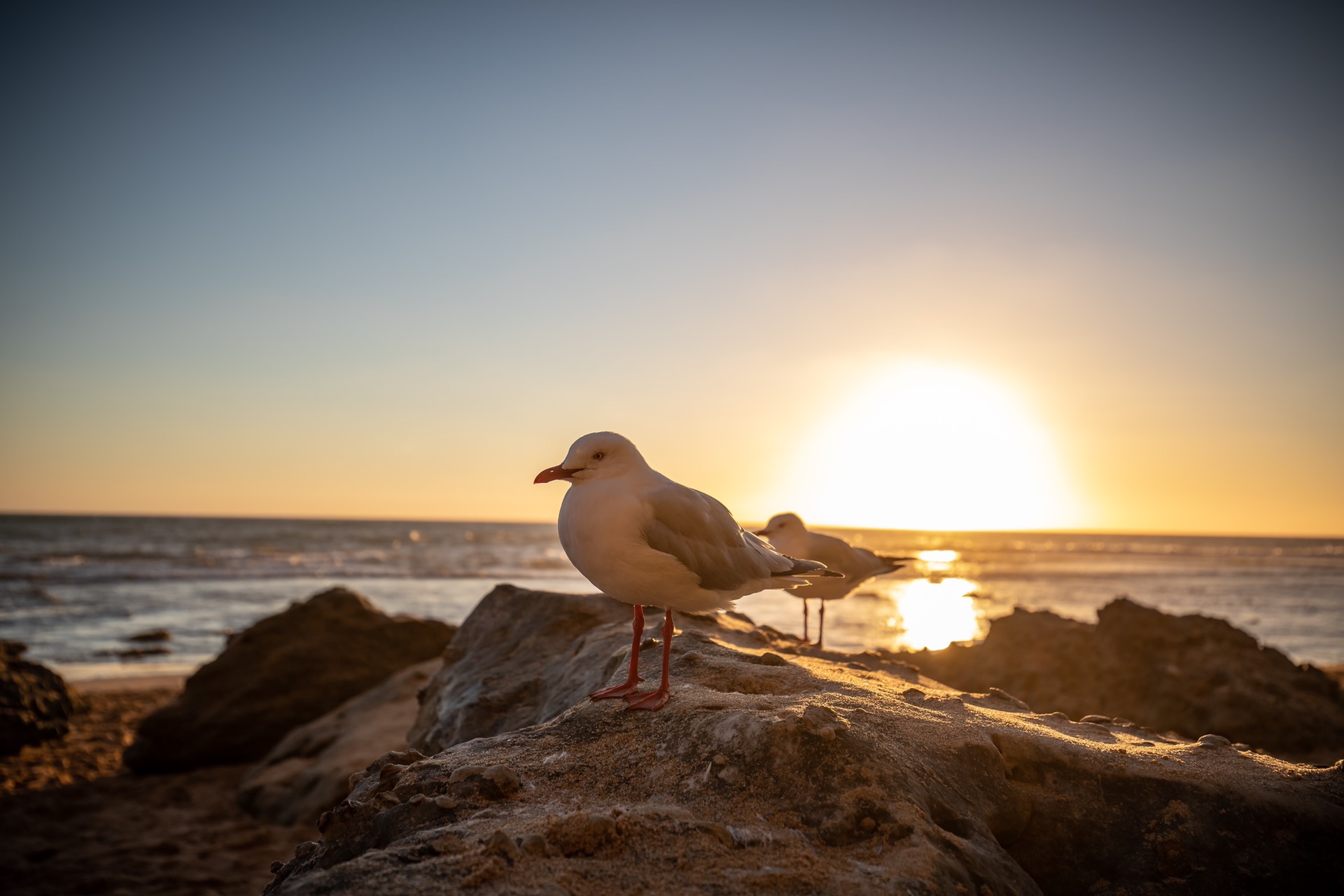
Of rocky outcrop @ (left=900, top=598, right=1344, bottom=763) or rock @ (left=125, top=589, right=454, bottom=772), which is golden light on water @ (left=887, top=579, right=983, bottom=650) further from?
rock @ (left=125, top=589, right=454, bottom=772)

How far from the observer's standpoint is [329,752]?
6902 millimetres

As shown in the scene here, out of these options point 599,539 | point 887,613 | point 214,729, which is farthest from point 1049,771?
point 887,613

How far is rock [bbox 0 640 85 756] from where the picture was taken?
8461 mm

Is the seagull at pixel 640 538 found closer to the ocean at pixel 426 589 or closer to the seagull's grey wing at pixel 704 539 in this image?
the seagull's grey wing at pixel 704 539

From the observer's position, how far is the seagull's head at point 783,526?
768cm

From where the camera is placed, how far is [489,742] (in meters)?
3.14

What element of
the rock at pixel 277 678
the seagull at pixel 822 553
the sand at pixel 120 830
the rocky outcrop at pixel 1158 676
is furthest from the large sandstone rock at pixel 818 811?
the rock at pixel 277 678

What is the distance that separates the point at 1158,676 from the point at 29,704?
35.9 feet

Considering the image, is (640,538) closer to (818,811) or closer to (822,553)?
(818,811)

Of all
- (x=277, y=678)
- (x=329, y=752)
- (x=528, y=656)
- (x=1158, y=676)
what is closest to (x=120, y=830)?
(x=329, y=752)

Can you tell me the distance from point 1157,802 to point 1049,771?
331 millimetres

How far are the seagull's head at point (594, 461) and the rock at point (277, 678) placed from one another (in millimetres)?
6105

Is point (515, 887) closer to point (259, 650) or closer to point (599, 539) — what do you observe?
point (599, 539)

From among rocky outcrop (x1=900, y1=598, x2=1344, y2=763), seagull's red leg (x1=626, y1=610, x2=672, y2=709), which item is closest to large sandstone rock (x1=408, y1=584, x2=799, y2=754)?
seagull's red leg (x1=626, y1=610, x2=672, y2=709)
